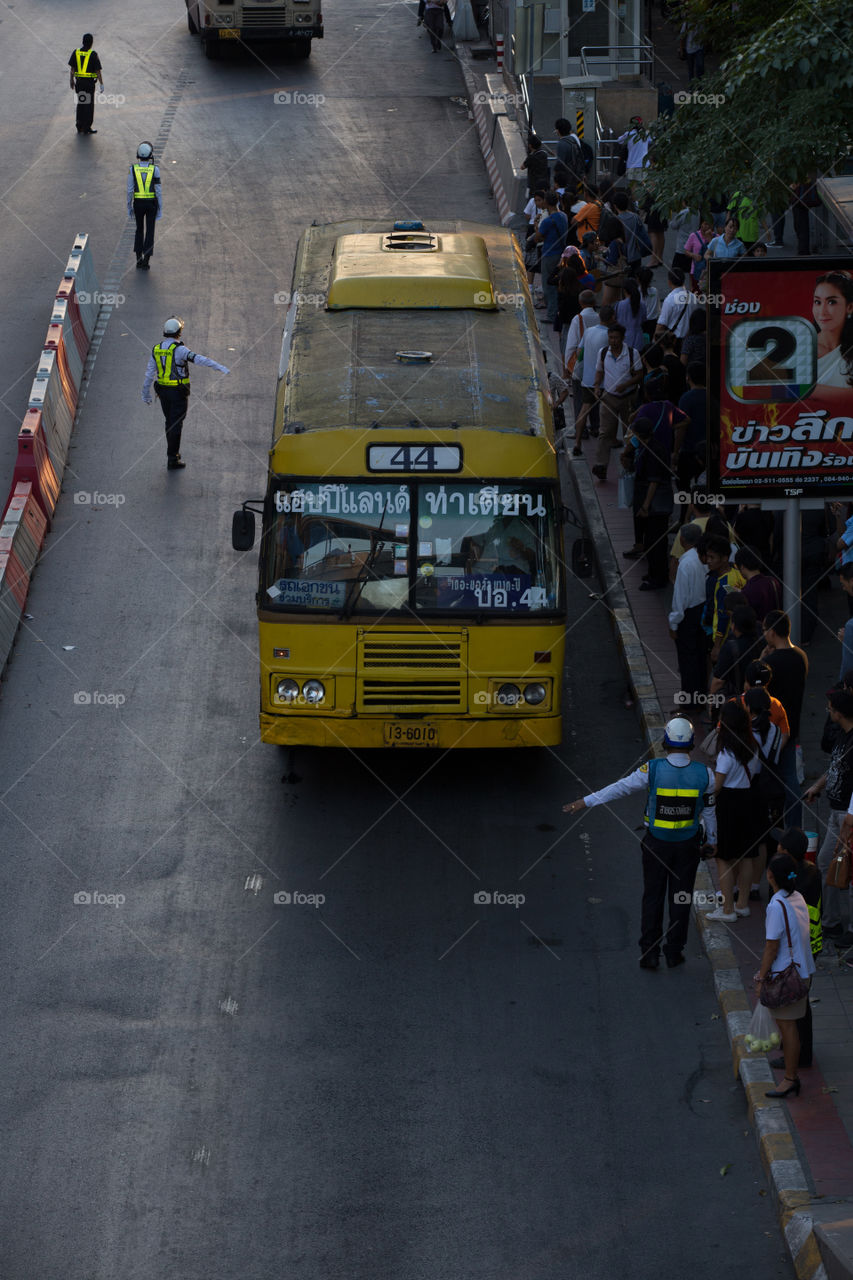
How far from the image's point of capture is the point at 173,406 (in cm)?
1983

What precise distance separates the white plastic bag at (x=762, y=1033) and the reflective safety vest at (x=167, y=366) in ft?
37.6

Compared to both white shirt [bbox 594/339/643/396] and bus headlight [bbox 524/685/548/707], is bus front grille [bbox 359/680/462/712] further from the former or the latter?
white shirt [bbox 594/339/643/396]

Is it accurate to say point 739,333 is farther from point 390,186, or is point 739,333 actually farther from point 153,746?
point 390,186

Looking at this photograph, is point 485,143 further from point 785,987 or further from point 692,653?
point 785,987

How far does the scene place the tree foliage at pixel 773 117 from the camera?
15.9 meters

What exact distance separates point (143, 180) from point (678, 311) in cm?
930

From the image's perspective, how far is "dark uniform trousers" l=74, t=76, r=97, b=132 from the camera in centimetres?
3170

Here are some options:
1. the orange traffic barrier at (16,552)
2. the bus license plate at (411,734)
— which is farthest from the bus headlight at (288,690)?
the orange traffic barrier at (16,552)

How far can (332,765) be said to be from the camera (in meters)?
14.5

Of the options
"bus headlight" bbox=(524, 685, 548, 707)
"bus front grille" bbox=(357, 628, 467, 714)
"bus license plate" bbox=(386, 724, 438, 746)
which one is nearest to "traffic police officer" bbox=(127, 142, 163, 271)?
"bus front grille" bbox=(357, 628, 467, 714)

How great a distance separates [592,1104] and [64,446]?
12208mm

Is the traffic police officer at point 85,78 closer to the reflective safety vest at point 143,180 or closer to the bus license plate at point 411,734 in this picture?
the reflective safety vest at point 143,180

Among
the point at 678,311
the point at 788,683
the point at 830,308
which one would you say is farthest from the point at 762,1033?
the point at 678,311

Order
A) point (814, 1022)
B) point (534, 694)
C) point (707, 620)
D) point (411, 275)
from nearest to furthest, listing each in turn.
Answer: point (814, 1022) → point (534, 694) → point (707, 620) → point (411, 275)
